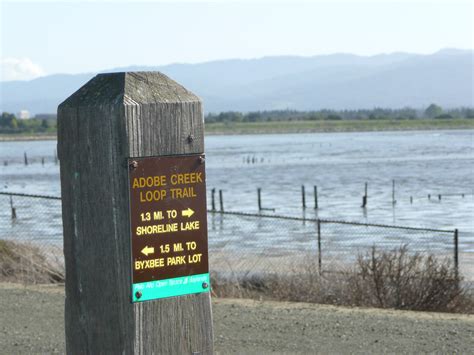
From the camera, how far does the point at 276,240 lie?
114ft

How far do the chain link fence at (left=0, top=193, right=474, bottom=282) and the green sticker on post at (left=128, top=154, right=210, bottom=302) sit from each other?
1615cm

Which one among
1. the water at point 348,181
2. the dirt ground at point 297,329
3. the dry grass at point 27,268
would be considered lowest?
the water at point 348,181

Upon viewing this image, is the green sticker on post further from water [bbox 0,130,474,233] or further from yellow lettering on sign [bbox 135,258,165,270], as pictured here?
water [bbox 0,130,474,233]

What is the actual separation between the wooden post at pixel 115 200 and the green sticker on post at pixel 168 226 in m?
0.04

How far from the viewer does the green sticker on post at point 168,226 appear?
14.4ft

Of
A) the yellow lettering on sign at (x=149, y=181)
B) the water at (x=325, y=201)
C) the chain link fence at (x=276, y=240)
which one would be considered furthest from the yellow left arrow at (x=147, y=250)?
the water at (x=325, y=201)

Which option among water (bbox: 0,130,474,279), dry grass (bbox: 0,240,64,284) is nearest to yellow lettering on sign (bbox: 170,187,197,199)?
dry grass (bbox: 0,240,64,284)

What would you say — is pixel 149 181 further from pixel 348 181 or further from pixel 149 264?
pixel 348 181

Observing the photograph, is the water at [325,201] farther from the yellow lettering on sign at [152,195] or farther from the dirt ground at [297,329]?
the yellow lettering on sign at [152,195]

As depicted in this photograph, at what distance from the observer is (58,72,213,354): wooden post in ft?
14.3

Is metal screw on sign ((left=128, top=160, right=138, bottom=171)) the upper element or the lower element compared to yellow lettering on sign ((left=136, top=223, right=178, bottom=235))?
upper

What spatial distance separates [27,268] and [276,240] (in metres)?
18.6

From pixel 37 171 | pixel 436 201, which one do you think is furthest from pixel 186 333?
pixel 37 171

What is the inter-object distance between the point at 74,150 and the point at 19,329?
705 centimetres
